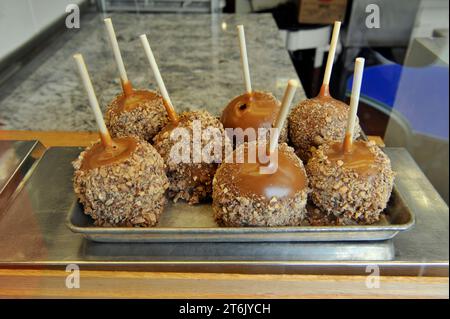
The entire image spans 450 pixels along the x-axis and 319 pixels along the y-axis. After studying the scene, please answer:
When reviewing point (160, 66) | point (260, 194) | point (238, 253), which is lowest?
point (160, 66)

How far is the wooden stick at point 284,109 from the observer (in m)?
0.65

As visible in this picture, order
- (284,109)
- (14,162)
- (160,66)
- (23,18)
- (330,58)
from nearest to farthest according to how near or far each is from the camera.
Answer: (284,109), (330,58), (14,162), (23,18), (160,66)

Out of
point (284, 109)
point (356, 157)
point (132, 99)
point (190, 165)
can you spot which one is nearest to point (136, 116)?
point (132, 99)

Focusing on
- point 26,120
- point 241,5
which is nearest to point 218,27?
point 241,5

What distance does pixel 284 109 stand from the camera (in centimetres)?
70

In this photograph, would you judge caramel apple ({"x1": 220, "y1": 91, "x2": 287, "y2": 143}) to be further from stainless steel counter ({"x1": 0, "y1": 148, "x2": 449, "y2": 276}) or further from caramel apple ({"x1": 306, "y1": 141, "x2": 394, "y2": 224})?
stainless steel counter ({"x1": 0, "y1": 148, "x2": 449, "y2": 276})

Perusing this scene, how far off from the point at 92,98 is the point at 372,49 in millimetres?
1274

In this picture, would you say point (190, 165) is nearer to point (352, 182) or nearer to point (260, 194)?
point (260, 194)

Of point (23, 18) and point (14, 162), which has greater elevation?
point (23, 18)

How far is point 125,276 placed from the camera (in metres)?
0.77

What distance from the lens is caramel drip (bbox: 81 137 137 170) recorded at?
2.50 feet

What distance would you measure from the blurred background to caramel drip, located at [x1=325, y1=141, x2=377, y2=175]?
0.40 ft
